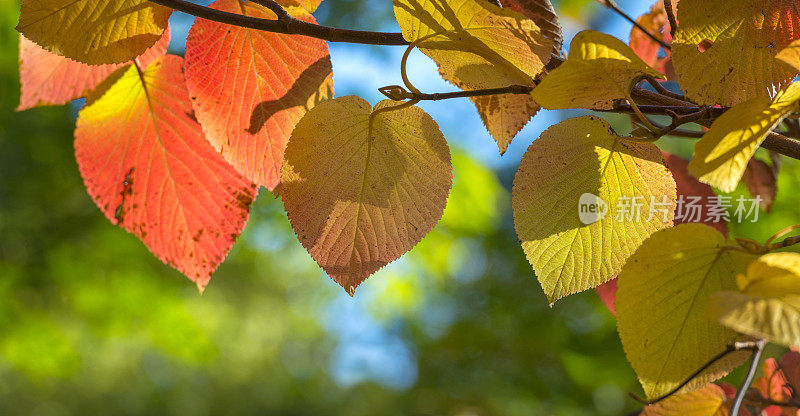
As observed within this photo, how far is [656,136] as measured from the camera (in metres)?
0.14

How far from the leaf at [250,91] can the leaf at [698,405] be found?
0.48 ft

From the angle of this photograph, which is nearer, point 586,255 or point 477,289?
point 586,255

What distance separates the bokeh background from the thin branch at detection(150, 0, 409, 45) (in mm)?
2935

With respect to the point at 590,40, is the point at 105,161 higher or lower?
lower

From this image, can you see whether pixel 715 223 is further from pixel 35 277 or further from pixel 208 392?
pixel 35 277

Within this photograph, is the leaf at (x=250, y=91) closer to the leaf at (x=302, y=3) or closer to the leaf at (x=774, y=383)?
the leaf at (x=302, y=3)

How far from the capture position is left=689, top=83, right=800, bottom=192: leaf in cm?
11

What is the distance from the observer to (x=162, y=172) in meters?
0.22

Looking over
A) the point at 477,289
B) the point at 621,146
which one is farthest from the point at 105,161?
the point at 477,289

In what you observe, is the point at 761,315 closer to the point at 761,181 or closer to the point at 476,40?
the point at 476,40

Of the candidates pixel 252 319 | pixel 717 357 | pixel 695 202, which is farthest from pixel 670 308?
pixel 252 319

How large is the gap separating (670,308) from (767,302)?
1.4 inches

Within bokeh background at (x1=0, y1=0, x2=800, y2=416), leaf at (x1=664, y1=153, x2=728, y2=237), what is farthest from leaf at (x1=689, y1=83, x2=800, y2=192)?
bokeh background at (x1=0, y1=0, x2=800, y2=416)

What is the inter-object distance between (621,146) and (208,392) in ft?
12.2
